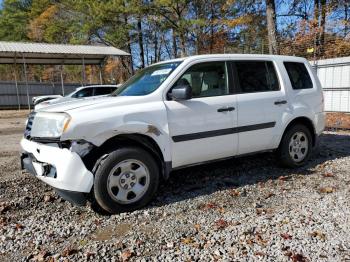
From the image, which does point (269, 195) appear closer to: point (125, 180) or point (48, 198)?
point (125, 180)

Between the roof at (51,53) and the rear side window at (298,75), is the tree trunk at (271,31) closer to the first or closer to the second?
the rear side window at (298,75)

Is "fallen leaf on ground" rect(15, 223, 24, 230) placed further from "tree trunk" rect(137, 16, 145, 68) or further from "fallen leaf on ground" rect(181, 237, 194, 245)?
"tree trunk" rect(137, 16, 145, 68)

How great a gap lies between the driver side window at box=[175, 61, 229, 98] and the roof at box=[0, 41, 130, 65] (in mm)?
18787

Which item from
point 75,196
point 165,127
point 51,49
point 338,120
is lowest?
point 338,120

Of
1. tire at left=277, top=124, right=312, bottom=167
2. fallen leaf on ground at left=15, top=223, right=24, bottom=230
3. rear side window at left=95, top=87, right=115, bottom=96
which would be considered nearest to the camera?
fallen leaf on ground at left=15, top=223, right=24, bottom=230

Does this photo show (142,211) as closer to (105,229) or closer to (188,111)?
(105,229)

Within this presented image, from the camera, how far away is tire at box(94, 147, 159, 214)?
13.4 ft

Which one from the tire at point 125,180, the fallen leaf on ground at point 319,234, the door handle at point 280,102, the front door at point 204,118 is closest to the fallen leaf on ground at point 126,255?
the tire at point 125,180

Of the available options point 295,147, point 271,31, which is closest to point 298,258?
point 295,147

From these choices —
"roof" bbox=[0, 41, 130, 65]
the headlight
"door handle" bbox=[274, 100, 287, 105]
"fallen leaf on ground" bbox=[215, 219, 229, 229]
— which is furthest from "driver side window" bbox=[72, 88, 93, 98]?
"fallen leaf on ground" bbox=[215, 219, 229, 229]

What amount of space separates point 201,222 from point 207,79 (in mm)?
2102

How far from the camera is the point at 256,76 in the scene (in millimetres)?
5570

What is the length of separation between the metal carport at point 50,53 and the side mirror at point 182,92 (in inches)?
755

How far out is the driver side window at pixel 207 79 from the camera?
16.0 feet
